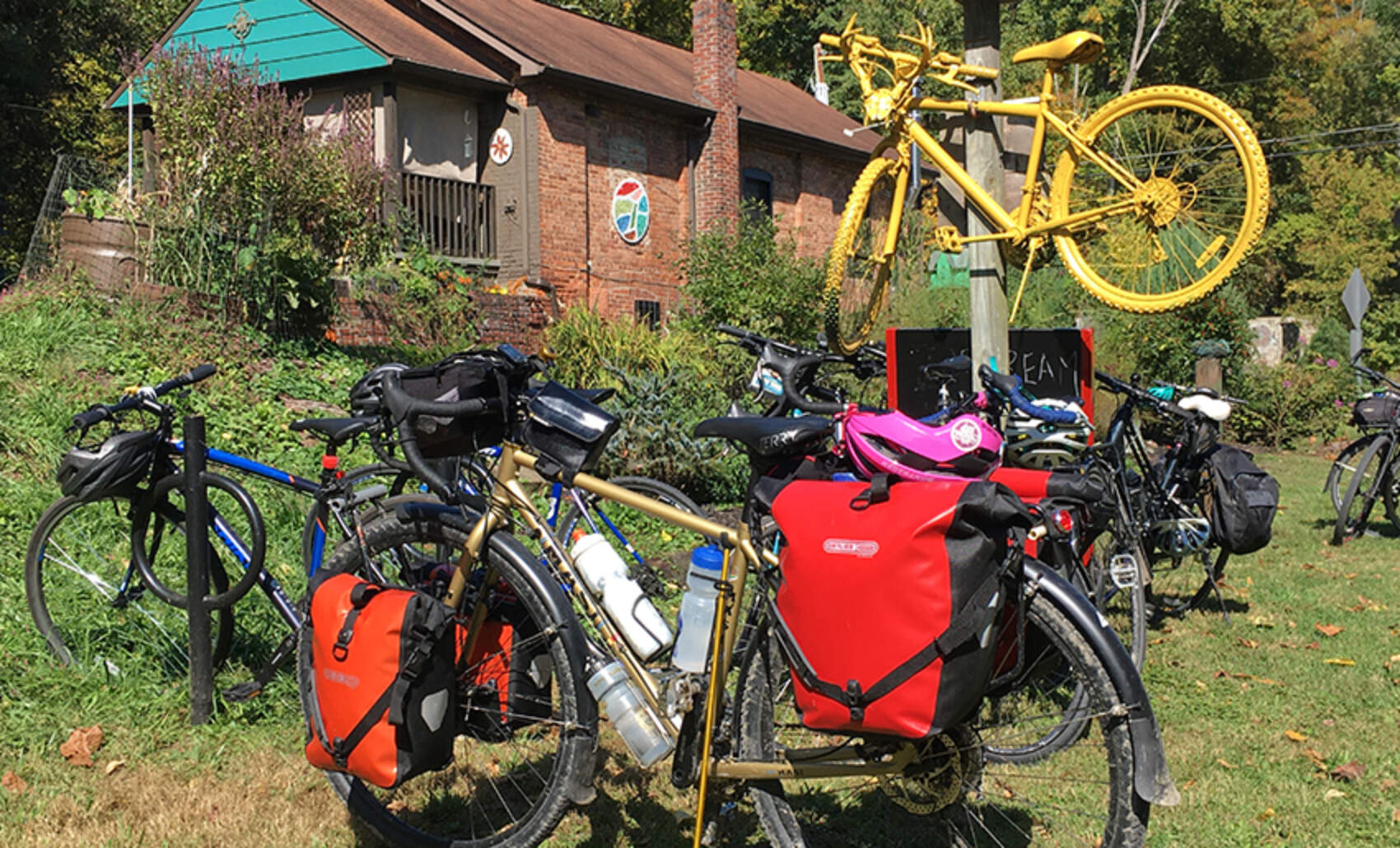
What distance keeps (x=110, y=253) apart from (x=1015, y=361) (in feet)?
23.8

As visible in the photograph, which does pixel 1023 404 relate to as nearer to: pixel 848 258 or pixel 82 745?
pixel 848 258

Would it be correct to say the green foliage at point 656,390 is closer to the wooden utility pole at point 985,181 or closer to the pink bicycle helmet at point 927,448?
the wooden utility pole at point 985,181

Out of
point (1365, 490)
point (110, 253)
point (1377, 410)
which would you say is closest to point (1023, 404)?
point (1377, 410)

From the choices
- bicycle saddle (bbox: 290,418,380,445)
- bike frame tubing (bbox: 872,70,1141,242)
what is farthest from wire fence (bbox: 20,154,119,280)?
bike frame tubing (bbox: 872,70,1141,242)

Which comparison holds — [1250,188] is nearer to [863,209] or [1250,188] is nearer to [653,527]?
[863,209]

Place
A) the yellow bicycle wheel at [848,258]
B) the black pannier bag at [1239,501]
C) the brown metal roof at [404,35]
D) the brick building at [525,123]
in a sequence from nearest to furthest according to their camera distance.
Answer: the yellow bicycle wheel at [848,258] < the black pannier bag at [1239,501] < the brown metal roof at [404,35] < the brick building at [525,123]

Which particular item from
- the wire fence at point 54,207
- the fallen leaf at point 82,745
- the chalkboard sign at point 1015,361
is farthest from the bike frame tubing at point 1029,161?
the wire fence at point 54,207

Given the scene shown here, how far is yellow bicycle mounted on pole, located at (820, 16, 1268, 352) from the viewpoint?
4.93 meters

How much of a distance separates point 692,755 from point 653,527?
5031 mm

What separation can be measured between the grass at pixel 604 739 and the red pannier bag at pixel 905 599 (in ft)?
2.24

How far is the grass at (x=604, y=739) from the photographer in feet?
12.1

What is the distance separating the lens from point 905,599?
2564 millimetres

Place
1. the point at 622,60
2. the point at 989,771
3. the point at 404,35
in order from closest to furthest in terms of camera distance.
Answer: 1. the point at 989,771
2. the point at 404,35
3. the point at 622,60

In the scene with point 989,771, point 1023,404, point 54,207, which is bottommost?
point 989,771
